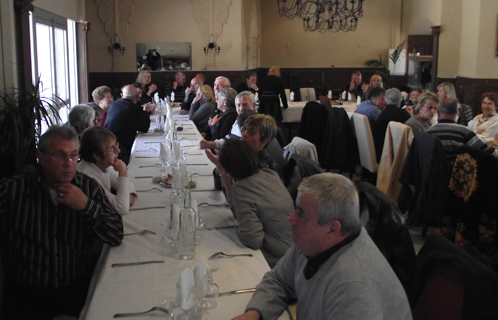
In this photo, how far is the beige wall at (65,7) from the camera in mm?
6766

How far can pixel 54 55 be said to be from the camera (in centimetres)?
750

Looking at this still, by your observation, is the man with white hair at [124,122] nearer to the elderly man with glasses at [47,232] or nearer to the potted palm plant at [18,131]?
the potted palm plant at [18,131]

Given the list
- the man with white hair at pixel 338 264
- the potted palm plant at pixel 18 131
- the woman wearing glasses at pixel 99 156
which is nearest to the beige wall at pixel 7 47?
the potted palm plant at pixel 18 131

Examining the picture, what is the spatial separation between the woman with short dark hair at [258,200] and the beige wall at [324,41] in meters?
12.0

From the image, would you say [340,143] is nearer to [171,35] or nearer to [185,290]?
[185,290]

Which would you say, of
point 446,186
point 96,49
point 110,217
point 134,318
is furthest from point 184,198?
point 96,49

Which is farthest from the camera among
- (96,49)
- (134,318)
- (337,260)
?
(96,49)

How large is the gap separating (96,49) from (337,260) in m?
11.2

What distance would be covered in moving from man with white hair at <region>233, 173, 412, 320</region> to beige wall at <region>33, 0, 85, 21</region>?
5.83 m

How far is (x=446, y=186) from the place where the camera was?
4.32 metres

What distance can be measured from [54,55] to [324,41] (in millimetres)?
8598

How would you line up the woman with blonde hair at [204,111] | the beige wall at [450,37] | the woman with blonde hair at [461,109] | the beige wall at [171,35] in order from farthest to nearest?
the beige wall at [171,35] < the beige wall at [450,37] < the woman with blonde hair at [204,111] < the woman with blonde hair at [461,109]

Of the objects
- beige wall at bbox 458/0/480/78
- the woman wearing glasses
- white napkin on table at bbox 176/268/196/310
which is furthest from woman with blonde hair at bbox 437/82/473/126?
white napkin on table at bbox 176/268/196/310

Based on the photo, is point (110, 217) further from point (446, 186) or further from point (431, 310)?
point (446, 186)
